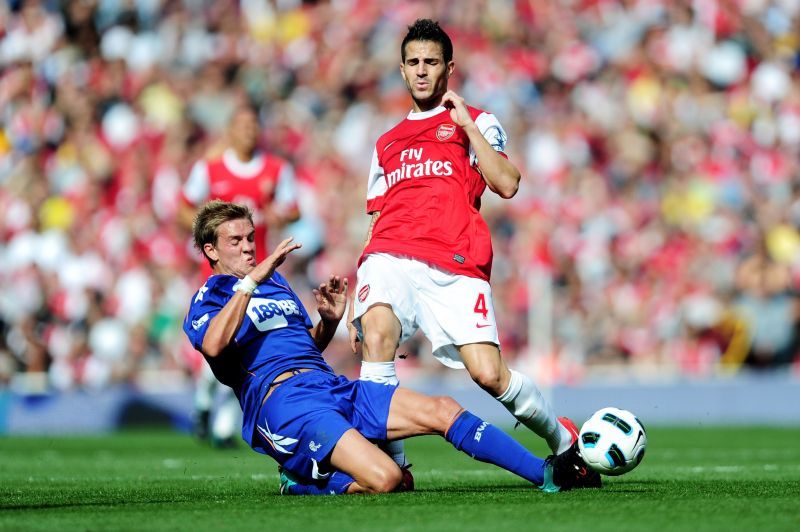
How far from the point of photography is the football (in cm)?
611

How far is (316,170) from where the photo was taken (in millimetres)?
17516

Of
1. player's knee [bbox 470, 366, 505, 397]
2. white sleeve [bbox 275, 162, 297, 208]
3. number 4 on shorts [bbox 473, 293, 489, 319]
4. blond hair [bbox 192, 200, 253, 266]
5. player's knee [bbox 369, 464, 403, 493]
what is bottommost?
player's knee [bbox 369, 464, 403, 493]

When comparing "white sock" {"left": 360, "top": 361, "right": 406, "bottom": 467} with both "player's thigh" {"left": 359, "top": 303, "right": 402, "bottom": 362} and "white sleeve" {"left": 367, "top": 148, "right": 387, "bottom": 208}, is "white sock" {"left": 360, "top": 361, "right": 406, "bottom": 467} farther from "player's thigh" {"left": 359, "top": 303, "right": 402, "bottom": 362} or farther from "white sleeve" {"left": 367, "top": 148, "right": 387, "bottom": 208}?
"white sleeve" {"left": 367, "top": 148, "right": 387, "bottom": 208}

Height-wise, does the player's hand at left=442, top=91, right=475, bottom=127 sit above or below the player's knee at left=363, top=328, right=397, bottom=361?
above

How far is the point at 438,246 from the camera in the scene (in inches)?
264

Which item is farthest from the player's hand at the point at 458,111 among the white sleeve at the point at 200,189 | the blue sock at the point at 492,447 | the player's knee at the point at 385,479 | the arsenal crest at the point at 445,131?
the white sleeve at the point at 200,189

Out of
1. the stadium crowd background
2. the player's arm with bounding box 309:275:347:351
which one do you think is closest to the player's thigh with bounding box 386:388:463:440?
the player's arm with bounding box 309:275:347:351

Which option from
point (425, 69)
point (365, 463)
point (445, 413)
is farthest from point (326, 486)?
point (425, 69)

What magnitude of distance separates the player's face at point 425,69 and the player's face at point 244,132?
12.2 feet

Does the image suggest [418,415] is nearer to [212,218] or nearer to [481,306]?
[481,306]

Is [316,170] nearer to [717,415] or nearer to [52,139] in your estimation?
[52,139]

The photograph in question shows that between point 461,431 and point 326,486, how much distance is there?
0.73 metres

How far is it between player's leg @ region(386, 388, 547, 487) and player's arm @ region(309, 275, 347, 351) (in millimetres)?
717

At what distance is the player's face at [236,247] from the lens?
6625 mm
